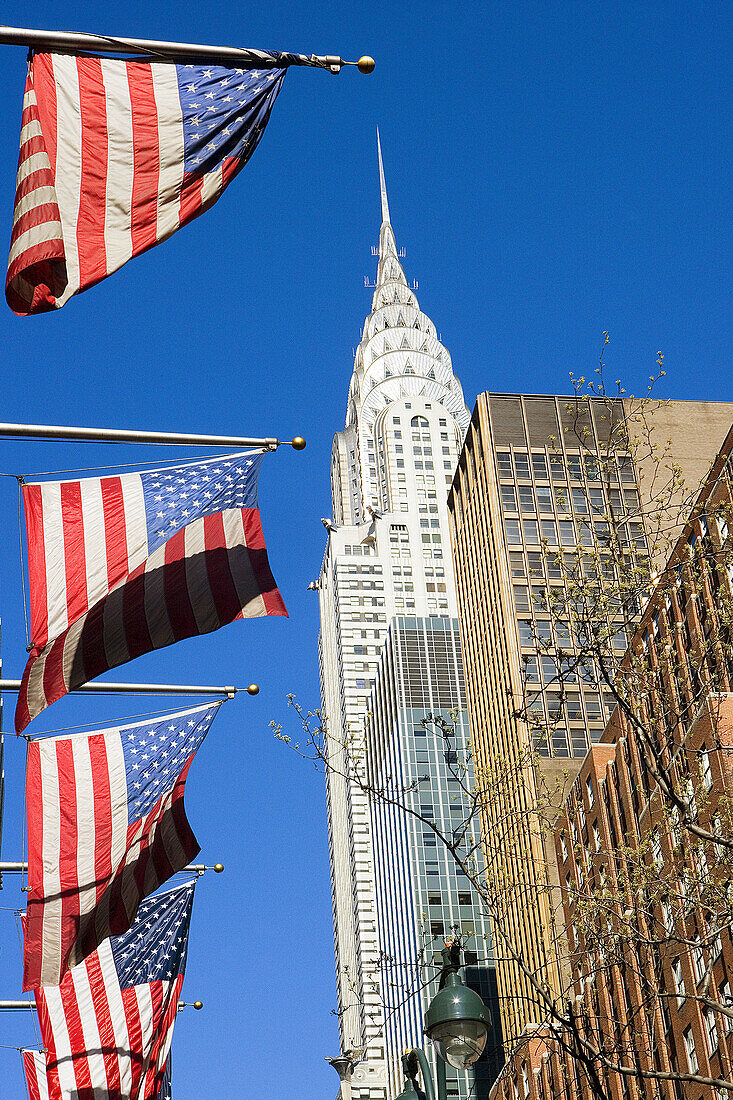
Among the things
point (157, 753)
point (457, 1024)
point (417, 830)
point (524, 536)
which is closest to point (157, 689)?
point (157, 753)

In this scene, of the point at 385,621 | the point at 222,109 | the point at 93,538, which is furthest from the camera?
the point at 385,621

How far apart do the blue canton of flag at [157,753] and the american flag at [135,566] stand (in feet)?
7.44

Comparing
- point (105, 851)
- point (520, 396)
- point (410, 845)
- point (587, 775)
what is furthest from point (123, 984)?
point (410, 845)

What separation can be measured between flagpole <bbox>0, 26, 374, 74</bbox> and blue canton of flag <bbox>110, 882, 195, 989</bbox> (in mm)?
12025

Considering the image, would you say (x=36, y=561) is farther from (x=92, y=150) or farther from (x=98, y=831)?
(x=92, y=150)

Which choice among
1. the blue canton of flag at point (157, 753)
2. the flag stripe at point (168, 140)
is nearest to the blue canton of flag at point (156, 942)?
the blue canton of flag at point (157, 753)

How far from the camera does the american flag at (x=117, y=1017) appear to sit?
2006cm

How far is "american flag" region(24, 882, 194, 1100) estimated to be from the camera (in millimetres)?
20062

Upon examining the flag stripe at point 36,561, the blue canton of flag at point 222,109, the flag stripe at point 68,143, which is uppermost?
the blue canton of flag at point 222,109

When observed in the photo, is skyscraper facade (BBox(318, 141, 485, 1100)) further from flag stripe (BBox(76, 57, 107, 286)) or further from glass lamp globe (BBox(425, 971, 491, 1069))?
flag stripe (BBox(76, 57, 107, 286))

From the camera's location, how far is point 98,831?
1891 centimetres

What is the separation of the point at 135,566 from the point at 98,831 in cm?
361

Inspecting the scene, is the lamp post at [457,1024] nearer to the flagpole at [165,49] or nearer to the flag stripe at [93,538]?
the flag stripe at [93,538]

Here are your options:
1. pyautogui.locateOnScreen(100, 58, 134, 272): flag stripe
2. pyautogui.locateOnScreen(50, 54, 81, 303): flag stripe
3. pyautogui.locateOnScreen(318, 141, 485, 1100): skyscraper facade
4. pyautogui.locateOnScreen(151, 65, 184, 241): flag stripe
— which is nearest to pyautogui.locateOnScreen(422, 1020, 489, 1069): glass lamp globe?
pyautogui.locateOnScreen(100, 58, 134, 272): flag stripe
